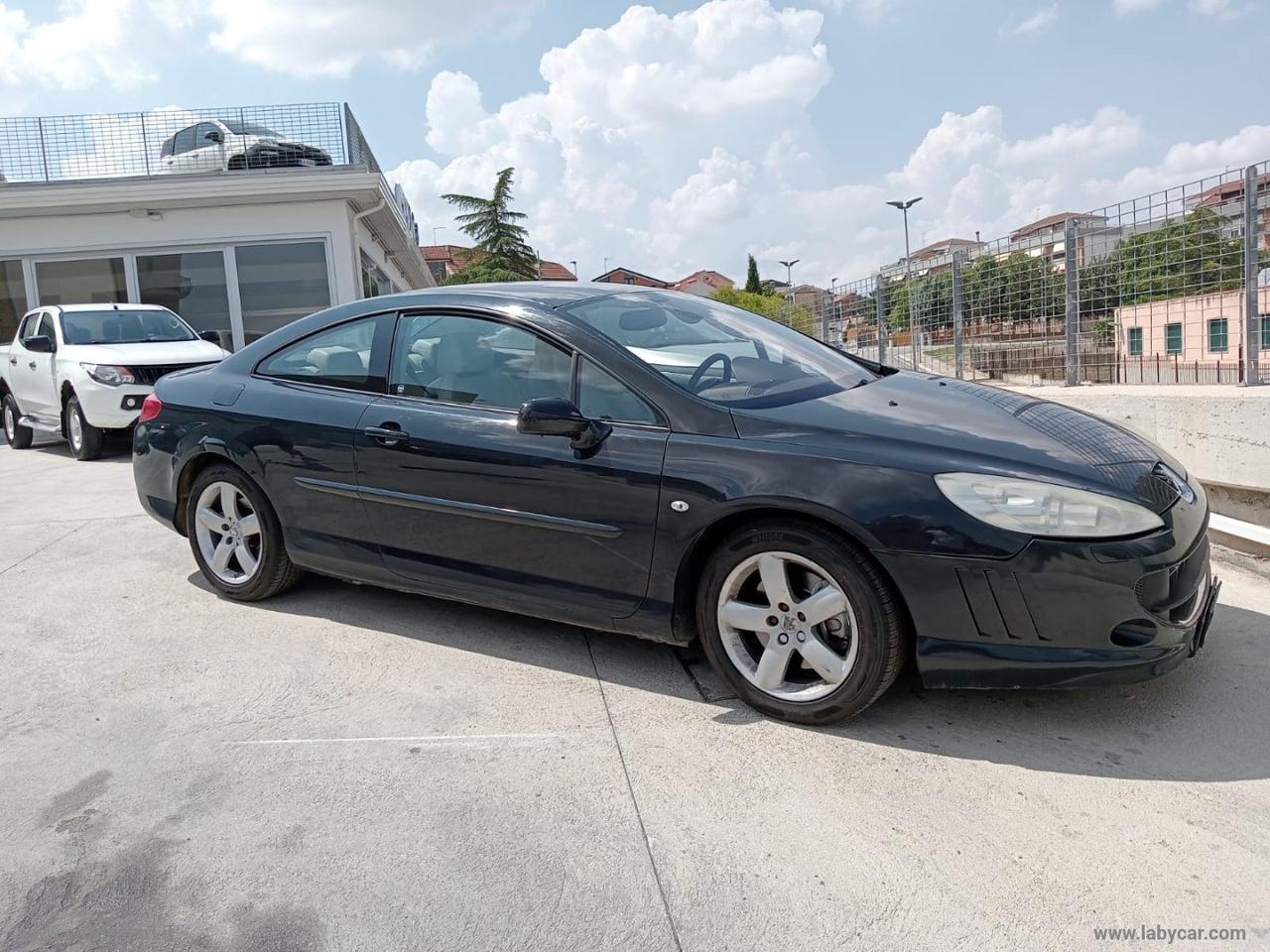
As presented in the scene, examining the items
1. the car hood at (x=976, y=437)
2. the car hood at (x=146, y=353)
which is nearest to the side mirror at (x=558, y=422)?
the car hood at (x=976, y=437)

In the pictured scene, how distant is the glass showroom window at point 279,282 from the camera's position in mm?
15383

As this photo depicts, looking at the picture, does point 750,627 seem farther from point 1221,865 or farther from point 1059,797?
point 1221,865

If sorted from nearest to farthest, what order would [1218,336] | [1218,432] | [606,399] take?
[606,399]
[1218,432]
[1218,336]

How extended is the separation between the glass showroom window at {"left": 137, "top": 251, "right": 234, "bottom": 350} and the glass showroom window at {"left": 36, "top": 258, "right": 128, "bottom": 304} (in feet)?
1.26

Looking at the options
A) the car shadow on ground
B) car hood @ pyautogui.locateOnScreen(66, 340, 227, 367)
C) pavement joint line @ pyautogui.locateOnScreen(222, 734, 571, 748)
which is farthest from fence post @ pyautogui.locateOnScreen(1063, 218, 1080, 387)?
car hood @ pyautogui.locateOnScreen(66, 340, 227, 367)

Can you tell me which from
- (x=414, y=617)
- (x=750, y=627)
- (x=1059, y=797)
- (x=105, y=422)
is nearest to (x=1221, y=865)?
(x=1059, y=797)

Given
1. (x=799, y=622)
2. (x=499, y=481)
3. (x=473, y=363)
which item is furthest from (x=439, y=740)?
(x=473, y=363)

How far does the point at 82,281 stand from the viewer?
15570 millimetres

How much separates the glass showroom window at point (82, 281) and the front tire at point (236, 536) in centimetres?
1290

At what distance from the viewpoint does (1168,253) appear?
6398 millimetres

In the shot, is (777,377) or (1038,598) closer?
(1038,598)

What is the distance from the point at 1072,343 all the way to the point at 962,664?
530 cm
